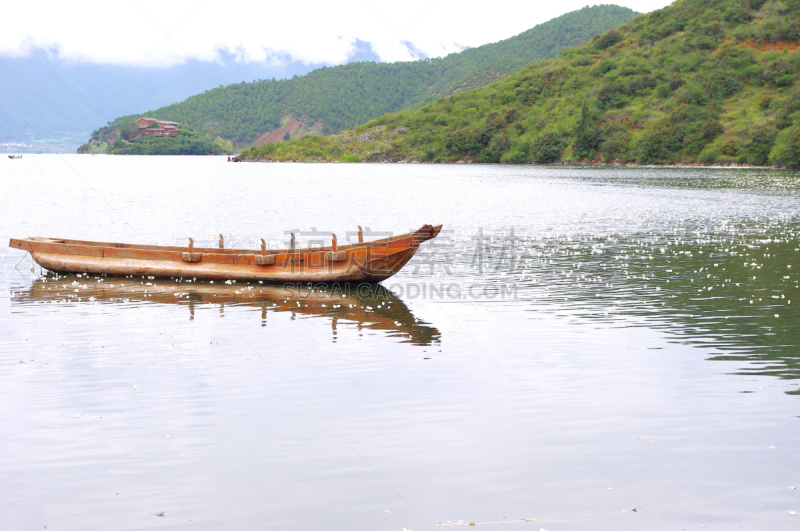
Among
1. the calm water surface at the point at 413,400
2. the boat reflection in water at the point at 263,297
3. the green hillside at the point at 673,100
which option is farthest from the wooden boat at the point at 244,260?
the green hillside at the point at 673,100

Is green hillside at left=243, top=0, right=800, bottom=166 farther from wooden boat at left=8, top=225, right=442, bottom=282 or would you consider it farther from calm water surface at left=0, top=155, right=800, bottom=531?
wooden boat at left=8, top=225, right=442, bottom=282

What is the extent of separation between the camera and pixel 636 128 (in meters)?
150

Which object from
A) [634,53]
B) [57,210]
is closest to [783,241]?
[57,210]

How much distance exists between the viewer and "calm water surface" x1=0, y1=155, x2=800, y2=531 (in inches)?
343

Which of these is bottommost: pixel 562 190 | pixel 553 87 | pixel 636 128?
pixel 562 190

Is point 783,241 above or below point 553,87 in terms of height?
below

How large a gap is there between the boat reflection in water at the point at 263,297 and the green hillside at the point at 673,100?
106m

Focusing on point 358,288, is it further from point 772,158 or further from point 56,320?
point 772,158

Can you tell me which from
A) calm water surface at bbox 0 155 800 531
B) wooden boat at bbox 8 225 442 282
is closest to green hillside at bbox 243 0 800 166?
calm water surface at bbox 0 155 800 531

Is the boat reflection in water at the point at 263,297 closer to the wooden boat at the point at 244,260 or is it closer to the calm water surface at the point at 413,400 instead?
the calm water surface at the point at 413,400

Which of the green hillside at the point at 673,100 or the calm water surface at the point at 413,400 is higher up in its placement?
the green hillside at the point at 673,100

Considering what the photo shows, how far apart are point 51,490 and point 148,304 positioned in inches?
505

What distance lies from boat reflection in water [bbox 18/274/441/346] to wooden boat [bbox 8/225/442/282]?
41 cm

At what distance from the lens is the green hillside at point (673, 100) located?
12743cm
